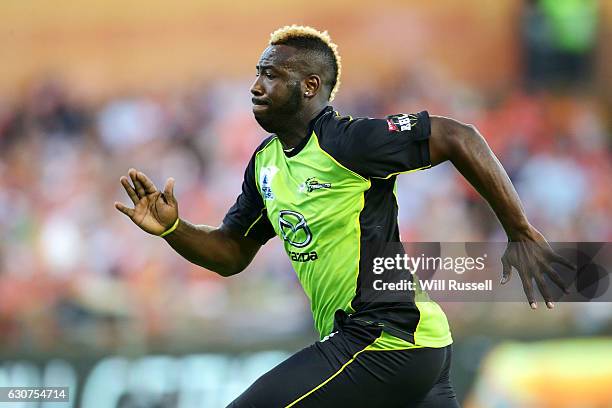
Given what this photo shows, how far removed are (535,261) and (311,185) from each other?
1080 mm

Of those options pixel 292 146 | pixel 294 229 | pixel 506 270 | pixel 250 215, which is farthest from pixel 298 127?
pixel 506 270

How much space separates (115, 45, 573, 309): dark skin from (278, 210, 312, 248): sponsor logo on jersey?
0.37 meters

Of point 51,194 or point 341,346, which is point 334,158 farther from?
point 51,194

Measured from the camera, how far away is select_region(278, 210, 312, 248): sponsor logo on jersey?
446cm

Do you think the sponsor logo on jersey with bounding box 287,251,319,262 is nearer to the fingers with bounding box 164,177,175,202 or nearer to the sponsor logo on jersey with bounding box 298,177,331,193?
the sponsor logo on jersey with bounding box 298,177,331,193

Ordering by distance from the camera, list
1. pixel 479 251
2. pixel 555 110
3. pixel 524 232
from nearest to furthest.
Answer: pixel 524 232, pixel 479 251, pixel 555 110

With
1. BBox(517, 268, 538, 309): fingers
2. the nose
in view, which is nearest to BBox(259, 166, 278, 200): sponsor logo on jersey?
the nose

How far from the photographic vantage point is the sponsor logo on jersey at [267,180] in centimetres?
469

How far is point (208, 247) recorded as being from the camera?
4.99m

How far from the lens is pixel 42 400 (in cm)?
766

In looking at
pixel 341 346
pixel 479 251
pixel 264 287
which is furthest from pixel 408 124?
pixel 264 287

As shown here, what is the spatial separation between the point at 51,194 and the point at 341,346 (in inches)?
252

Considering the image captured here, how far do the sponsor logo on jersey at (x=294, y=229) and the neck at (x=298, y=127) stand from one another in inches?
14.5

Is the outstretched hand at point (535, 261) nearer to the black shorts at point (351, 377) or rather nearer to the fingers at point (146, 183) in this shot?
the black shorts at point (351, 377)
